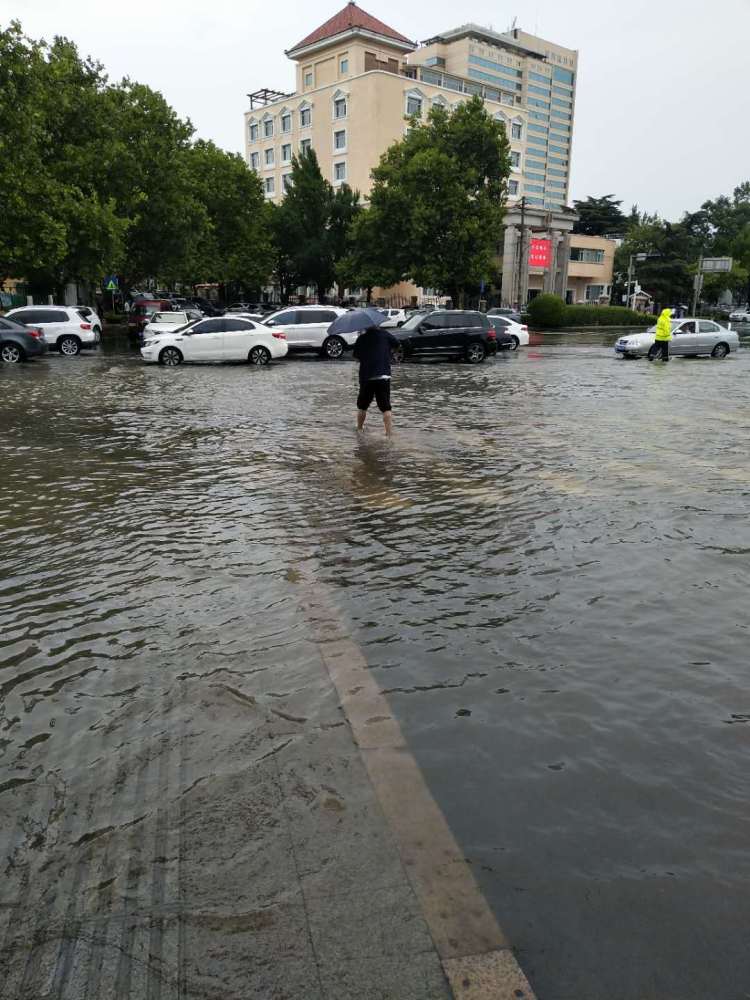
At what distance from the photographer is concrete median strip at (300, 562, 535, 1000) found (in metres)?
2.29

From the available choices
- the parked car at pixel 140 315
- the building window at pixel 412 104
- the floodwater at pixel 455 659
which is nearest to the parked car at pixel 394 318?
the parked car at pixel 140 315

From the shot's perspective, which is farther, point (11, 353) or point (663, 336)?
point (663, 336)

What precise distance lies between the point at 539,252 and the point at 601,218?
155 ft

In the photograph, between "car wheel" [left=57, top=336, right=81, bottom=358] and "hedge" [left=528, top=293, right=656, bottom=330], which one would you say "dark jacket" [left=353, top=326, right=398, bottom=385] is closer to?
"car wheel" [left=57, top=336, right=81, bottom=358]

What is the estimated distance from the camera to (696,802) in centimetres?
315

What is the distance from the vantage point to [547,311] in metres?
52.9

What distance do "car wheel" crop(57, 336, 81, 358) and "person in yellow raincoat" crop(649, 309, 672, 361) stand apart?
21.1 metres

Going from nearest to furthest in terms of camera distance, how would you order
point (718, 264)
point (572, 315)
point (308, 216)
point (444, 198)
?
point (444, 198) < point (718, 264) < point (572, 315) < point (308, 216)

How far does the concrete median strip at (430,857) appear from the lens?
2.29 meters

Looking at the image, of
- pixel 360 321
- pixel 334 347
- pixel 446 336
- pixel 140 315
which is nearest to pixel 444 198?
pixel 140 315

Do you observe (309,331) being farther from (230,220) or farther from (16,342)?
(230,220)

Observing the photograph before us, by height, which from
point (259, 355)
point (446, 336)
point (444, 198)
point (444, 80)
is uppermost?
point (444, 80)

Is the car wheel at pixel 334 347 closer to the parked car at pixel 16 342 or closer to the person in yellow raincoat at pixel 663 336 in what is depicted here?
the parked car at pixel 16 342

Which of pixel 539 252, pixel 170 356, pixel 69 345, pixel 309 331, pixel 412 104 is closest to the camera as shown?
A: pixel 170 356
